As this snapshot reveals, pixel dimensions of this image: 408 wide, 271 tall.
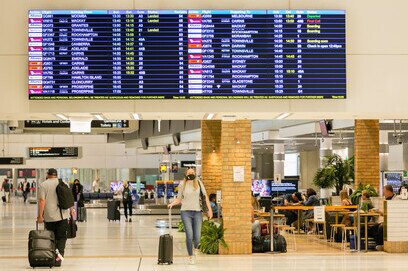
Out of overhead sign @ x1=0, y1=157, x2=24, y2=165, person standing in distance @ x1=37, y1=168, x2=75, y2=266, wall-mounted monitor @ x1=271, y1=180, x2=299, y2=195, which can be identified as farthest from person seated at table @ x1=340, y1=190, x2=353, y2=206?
overhead sign @ x1=0, y1=157, x2=24, y2=165

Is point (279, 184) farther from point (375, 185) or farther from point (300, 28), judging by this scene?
point (300, 28)

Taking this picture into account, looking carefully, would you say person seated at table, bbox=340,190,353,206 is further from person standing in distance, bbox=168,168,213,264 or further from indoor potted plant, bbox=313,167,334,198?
person standing in distance, bbox=168,168,213,264

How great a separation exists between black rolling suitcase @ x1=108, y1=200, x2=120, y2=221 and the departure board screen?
2192cm

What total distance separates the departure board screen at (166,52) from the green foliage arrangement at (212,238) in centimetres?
533

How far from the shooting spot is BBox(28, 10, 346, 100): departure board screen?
12.7 meters

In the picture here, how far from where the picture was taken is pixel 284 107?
520 inches

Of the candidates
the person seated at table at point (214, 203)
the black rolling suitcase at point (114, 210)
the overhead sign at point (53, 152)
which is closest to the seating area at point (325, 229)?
the person seated at table at point (214, 203)

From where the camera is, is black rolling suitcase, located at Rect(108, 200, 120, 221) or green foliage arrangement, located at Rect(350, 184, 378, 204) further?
black rolling suitcase, located at Rect(108, 200, 120, 221)

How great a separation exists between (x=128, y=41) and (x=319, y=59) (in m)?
2.94

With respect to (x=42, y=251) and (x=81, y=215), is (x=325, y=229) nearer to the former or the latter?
(x=42, y=251)

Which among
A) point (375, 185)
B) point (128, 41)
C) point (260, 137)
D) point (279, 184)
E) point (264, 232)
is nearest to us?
point (128, 41)

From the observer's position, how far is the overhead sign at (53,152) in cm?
4275

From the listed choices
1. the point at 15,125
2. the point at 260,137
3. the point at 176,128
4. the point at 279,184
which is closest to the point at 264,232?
the point at 15,125

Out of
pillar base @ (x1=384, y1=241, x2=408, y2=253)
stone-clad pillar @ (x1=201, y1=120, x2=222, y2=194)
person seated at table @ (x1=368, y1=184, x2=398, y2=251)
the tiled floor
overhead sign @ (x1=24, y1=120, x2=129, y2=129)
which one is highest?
overhead sign @ (x1=24, y1=120, x2=129, y2=129)
